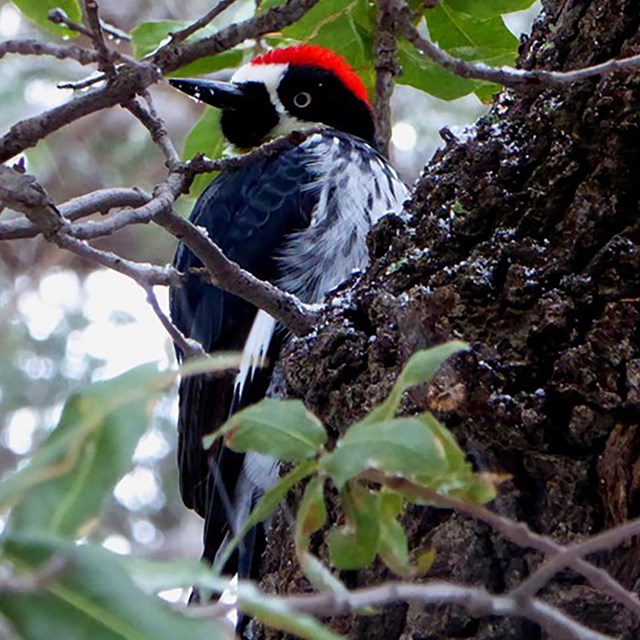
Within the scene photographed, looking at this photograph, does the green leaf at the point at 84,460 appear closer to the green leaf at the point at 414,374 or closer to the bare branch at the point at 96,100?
the green leaf at the point at 414,374

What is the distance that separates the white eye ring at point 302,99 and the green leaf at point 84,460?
8.05 ft

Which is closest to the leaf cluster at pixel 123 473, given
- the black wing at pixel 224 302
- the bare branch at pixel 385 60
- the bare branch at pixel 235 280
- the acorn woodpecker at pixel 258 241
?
the bare branch at pixel 235 280

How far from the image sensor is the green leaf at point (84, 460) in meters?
0.80

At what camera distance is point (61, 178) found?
554cm

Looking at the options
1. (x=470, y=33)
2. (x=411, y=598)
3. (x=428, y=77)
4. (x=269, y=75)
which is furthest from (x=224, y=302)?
(x=411, y=598)

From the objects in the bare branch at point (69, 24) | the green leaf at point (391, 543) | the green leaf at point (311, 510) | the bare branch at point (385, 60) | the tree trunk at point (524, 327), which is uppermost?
the bare branch at point (385, 60)

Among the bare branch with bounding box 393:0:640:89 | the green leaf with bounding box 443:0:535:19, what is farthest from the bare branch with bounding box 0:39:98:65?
the green leaf with bounding box 443:0:535:19

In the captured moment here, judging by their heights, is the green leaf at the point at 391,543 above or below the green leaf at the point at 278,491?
below

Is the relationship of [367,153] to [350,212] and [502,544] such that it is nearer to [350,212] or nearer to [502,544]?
[350,212]

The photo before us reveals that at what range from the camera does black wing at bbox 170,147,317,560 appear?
2236 millimetres

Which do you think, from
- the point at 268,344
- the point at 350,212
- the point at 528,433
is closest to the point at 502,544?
the point at 528,433

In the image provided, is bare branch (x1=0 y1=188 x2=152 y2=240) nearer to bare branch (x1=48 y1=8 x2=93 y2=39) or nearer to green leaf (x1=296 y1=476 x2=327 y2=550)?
bare branch (x1=48 y1=8 x2=93 y2=39)

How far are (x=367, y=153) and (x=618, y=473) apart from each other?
1.64 meters

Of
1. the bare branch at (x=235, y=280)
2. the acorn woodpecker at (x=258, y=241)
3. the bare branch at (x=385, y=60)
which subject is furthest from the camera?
the acorn woodpecker at (x=258, y=241)
